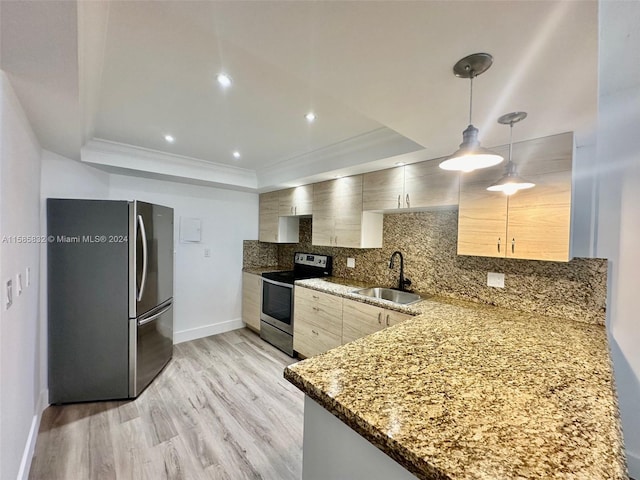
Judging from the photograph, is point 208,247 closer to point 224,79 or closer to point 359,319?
point 359,319

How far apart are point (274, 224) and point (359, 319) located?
6.89ft

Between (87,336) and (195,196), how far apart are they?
2.00m

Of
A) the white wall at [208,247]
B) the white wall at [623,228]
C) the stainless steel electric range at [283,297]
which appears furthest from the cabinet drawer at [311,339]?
the white wall at [623,228]

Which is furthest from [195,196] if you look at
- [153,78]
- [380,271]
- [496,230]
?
[496,230]

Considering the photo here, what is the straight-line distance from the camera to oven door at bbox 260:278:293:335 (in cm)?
321

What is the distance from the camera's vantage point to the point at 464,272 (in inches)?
91.7

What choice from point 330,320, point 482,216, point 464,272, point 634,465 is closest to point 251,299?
point 330,320

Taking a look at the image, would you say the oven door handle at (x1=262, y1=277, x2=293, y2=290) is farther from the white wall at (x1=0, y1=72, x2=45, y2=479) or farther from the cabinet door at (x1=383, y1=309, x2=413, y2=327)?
the white wall at (x1=0, y1=72, x2=45, y2=479)

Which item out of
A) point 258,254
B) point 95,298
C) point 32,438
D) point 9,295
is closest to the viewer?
point 9,295

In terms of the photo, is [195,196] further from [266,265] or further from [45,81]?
[45,81]

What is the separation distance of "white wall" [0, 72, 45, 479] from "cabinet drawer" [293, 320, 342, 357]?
211cm

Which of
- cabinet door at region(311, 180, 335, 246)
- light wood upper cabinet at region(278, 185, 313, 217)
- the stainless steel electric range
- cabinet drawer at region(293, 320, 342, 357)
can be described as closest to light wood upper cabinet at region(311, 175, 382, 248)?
cabinet door at region(311, 180, 335, 246)

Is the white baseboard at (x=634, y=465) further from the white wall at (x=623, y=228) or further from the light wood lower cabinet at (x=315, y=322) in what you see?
the light wood lower cabinet at (x=315, y=322)

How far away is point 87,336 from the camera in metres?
2.26
